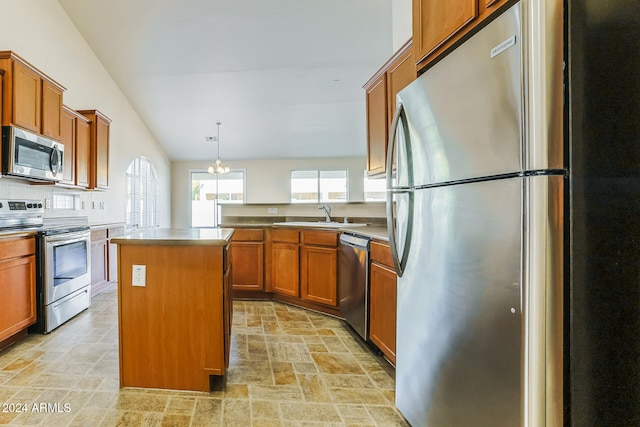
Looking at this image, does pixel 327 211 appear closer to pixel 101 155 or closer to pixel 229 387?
pixel 229 387

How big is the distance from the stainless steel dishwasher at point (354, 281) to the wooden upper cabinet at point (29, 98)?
2.89 meters

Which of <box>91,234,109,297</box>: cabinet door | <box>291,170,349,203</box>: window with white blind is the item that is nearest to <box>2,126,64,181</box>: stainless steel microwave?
<box>91,234,109,297</box>: cabinet door

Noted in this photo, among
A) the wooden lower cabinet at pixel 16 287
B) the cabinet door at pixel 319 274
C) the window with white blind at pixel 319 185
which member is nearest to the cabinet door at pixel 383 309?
the cabinet door at pixel 319 274

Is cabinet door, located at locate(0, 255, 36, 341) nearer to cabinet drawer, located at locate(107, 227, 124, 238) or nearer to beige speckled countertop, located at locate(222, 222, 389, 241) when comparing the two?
beige speckled countertop, located at locate(222, 222, 389, 241)

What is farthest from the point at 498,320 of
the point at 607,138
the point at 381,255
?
the point at 381,255

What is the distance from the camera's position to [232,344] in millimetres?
2350

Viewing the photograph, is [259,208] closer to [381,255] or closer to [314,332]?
[314,332]

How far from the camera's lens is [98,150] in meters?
3.81

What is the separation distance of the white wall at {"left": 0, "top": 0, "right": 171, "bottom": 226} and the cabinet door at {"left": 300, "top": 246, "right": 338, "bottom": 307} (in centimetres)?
285

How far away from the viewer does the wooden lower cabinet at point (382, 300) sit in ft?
6.21

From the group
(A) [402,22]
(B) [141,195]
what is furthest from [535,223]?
Result: (B) [141,195]

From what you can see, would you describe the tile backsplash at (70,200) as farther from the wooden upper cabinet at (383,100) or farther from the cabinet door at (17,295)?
the wooden upper cabinet at (383,100)

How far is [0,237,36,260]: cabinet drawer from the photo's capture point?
7.08ft

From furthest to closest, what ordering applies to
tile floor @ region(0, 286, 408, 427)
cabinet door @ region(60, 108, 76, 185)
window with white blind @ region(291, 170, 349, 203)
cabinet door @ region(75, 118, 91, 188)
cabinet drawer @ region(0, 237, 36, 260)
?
window with white blind @ region(291, 170, 349, 203), cabinet door @ region(75, 118, 91, 188), cabinet door @ region(60, 108, 76, 185), cabinet drawer @ region(0, 237, 36, 260), tile floor @ region(0, 286, 408, 427)
